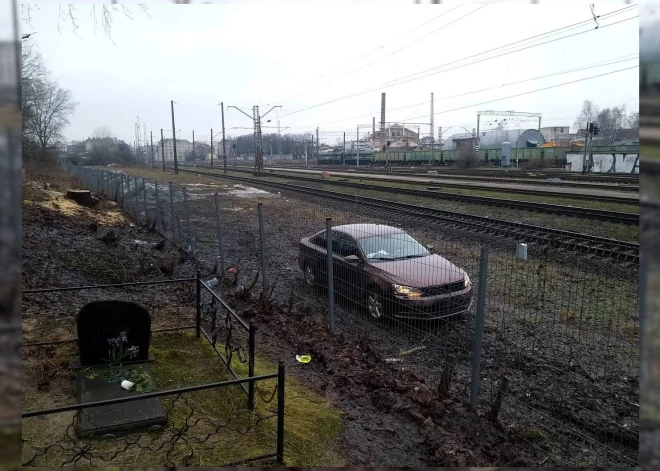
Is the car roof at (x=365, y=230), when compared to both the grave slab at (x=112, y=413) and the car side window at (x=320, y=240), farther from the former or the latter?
the grave slab at (x=112, y=413)

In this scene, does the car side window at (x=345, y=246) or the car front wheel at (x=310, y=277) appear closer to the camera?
the car side window at (x=345, y=246)

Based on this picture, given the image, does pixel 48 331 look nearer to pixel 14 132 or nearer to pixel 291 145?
pixel 14 132

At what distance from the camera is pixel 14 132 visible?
189 centimetres

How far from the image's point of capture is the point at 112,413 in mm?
3992

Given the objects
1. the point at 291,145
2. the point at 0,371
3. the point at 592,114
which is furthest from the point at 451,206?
the point at 291,145

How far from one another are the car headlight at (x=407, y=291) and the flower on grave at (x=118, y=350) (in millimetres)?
2989

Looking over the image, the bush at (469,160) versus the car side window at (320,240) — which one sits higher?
the bush at (469,160)

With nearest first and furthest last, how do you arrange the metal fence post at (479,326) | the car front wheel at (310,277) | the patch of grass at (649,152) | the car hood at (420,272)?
1. the patch of grass at (649,152)
2. the metal fence post at (479,326)
3. the car hood at (420,272)
4. the car front wheel at (310,277)

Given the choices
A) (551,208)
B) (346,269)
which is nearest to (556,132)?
(551,208)

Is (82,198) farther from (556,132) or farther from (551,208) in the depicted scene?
(556,132)

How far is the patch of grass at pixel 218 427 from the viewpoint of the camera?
11.8 feet

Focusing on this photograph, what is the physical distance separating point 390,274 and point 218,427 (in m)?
3.54

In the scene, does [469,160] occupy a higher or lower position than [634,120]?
higher

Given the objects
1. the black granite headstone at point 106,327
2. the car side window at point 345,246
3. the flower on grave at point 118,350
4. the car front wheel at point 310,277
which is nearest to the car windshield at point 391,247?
the car side window at point 345,246
